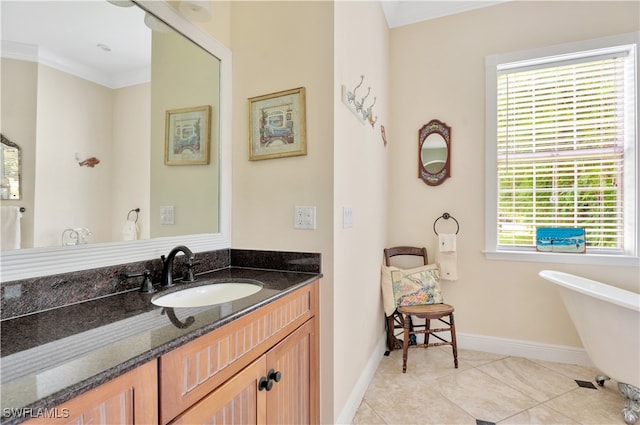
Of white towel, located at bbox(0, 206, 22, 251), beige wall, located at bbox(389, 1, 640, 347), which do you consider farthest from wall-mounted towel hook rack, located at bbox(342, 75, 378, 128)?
white towel, located at bbox(0, 206, 22, 251)

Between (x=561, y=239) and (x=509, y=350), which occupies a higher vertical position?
(x=561, y=239)

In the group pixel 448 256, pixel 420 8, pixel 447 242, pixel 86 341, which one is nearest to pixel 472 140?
pixel 447 242

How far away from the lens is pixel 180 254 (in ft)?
4.76

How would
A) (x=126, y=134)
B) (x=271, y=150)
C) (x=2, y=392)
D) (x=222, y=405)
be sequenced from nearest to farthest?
1. (x=2, y=392)
2. (x=222, y=405)
3. (x=126, y=134)
4. (x=271, y=150)

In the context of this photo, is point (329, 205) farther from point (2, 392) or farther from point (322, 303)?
point (2, 392)

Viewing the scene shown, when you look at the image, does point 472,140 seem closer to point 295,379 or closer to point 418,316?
point 418,316

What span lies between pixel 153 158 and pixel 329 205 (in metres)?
0.81

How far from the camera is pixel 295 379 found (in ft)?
4.36

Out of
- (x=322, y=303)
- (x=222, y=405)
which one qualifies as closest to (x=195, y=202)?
(x=322, y=303)

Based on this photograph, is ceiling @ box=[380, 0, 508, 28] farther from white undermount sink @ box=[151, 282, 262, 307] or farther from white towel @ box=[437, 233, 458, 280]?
white undermount sink @ box=[151, 282, 262, 307]

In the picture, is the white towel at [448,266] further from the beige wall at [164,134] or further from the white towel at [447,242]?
the beige wall at [164,134]

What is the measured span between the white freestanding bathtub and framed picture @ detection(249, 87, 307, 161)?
189 cm

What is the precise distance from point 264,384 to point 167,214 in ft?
2.82

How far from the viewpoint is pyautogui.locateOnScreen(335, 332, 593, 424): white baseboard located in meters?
2.28
